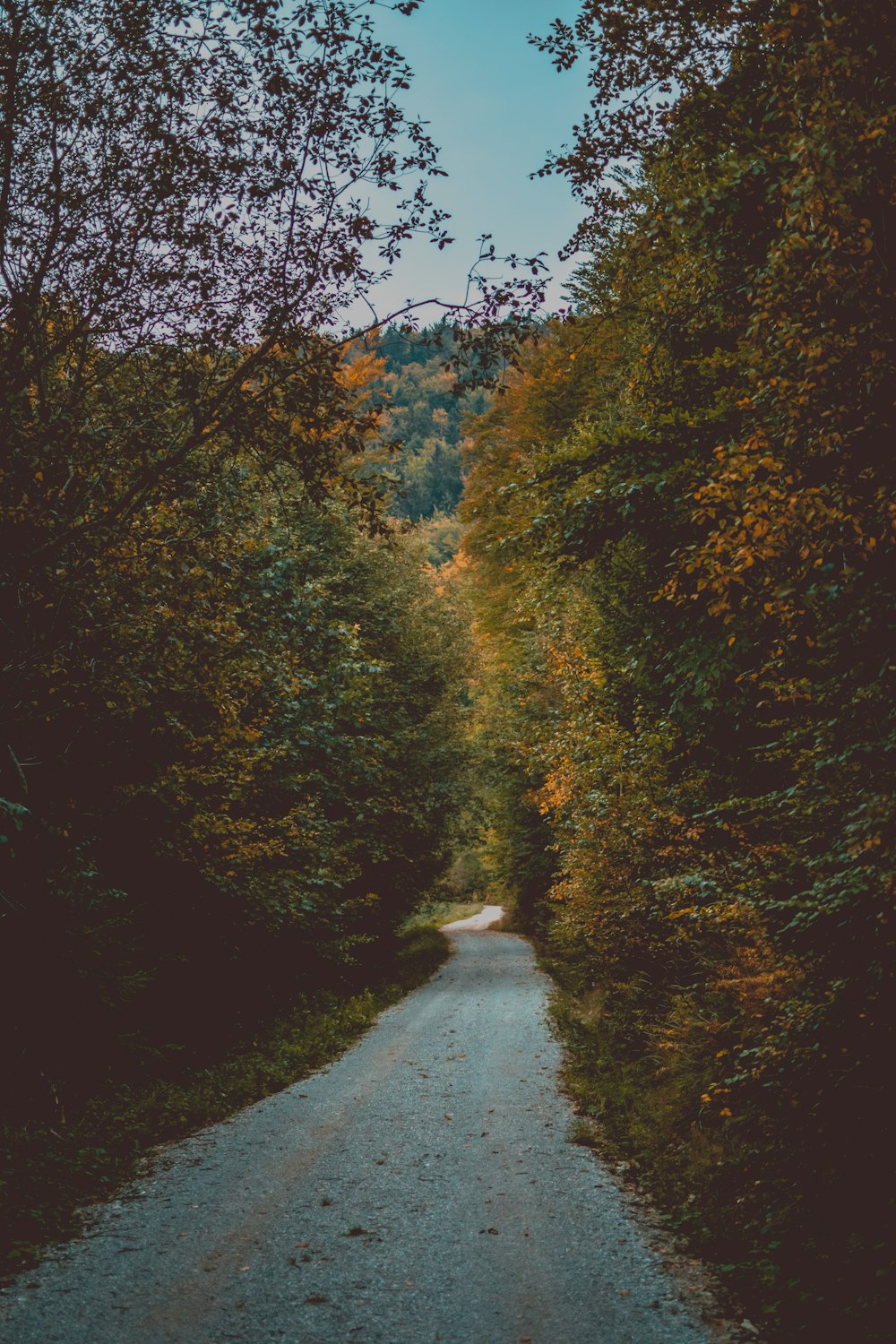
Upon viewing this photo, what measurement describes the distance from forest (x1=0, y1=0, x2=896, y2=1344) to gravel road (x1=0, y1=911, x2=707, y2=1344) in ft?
2.42

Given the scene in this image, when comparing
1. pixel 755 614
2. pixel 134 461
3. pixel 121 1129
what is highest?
pixel 134 461

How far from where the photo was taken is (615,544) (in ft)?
32.3

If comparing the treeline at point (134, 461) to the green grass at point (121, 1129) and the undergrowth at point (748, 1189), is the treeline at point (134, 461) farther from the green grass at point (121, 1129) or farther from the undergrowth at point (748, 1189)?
the undergrowth at point (748, 1189)

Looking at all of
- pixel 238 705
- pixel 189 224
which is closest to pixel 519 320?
pixel 189 224

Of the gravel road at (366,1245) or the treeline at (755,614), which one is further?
the gravel road at (366,1245)

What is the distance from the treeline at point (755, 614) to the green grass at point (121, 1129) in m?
4.52

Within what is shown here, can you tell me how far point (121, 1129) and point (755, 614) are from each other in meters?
7.96

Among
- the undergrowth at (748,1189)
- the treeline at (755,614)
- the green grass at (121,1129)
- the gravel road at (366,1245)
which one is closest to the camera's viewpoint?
the treeline at (755,614)

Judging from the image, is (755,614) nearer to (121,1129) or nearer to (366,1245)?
(366,1245)

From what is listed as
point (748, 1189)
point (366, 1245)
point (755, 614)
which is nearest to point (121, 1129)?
point (366, 1245)

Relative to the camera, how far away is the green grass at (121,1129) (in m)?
6.51

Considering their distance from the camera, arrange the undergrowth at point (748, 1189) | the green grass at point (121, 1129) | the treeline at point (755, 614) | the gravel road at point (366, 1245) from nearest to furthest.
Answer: the treeline at point (755, 614), the undergrowth at point (748, 1189), the gravel road at point (366, 1245), the green grass at point (121, 1129)

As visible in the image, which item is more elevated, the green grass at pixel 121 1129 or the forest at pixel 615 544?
the forest at pixel 615 544

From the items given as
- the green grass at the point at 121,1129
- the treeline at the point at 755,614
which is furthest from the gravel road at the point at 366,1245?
the treeline at the point at 755,614
